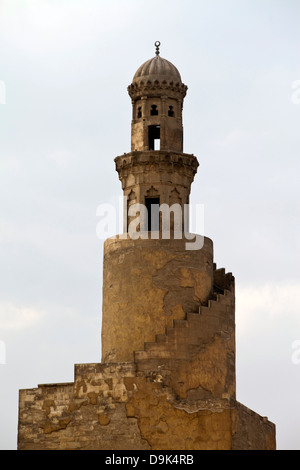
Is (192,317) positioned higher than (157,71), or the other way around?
(157,71)

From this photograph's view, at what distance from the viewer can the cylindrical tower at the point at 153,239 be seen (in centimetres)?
5150

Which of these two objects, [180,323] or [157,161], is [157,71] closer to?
[157,161]

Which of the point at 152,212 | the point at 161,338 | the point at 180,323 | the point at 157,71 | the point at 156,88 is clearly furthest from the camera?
the point at 157,71

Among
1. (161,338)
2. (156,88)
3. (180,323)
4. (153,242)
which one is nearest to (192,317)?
(180,323)

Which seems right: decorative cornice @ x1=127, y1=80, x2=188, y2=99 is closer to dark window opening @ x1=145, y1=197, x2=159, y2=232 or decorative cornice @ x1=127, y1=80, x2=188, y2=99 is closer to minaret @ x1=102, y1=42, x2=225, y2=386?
minaret @ x1=102, y1=42, x2=225, y2=386

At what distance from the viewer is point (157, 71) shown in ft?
179

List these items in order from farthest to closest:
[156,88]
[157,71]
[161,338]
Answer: [157,71] → [156,88] → [161,338]

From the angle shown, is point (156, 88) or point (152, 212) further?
point (156, 88)

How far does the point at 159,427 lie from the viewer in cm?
4934

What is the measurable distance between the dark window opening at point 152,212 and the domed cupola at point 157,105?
192 cm

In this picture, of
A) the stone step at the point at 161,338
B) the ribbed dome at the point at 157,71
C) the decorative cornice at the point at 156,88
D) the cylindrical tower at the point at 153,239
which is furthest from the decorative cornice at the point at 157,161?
the stone step at the point at 161,338

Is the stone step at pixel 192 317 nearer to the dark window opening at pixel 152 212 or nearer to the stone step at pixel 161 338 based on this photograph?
the stone step at pixel 161 338

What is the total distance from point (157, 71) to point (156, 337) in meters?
10.1
